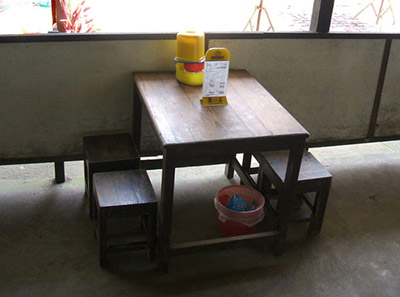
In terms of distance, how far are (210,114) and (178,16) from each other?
1.34 metres

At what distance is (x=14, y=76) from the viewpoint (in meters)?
2.88

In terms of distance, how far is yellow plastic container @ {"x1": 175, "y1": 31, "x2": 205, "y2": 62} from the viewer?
2752 millimetres

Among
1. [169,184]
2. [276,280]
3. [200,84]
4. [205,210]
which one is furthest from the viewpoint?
[205,210]

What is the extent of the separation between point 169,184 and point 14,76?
128 centimetres

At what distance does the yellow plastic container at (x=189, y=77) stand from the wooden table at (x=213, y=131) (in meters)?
0.04

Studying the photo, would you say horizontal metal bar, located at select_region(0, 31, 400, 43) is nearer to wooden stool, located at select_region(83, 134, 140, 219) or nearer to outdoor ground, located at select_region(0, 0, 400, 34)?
outdoor ground, located at select_region(0, 0, 400, 34)

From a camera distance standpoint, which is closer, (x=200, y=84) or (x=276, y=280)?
(x=276, y=280)

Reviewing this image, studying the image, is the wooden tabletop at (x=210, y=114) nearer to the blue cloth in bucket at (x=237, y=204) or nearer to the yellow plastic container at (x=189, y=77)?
the yellow plastic container at (x=189, y=77)

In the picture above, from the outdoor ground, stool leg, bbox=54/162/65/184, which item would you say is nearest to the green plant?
the outdoor ground

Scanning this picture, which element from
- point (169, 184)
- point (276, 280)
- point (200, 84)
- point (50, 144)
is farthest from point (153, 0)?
point (276, 280)

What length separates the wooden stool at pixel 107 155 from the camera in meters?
2.78

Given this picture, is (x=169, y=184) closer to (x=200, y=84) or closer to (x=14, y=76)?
(x=200, y=84)

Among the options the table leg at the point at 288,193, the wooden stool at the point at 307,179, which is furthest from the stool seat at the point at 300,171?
the table leg at the point at 288,193

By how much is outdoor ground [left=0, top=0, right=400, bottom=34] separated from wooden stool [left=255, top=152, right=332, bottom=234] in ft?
3.11
